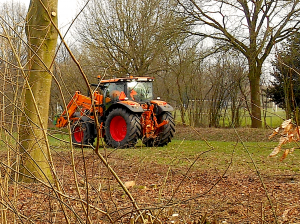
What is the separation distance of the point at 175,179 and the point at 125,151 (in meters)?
4.33

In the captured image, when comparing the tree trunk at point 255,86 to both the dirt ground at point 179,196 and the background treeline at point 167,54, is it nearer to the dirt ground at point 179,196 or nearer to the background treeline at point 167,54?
the background treeline at point 167,54

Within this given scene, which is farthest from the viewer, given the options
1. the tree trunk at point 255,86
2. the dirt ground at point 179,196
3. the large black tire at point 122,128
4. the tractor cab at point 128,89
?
the tree trunk at point 255,86

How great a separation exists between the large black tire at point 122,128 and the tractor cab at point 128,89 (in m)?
0.52

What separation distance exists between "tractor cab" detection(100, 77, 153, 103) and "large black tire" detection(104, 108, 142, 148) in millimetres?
518

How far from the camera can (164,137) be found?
1250 cm

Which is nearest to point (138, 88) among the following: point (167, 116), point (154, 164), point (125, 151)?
point (167, 116)

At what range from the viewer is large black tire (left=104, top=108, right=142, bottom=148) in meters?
11.5

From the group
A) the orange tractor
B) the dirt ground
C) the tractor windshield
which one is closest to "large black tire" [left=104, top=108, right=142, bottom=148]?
the orange tractor

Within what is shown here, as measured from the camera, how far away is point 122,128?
12.1 meters

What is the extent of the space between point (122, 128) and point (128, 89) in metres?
1.20

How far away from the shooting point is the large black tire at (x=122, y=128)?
37.7ft

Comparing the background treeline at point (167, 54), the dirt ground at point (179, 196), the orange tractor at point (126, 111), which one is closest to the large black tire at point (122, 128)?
the orange tractor at point (126, 111)

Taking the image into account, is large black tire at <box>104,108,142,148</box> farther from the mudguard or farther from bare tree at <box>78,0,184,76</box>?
bare tree at <box>78,0,184,76</box>

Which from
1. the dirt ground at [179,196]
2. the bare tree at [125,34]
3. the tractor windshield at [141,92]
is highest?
the bare tree at [125,34]
